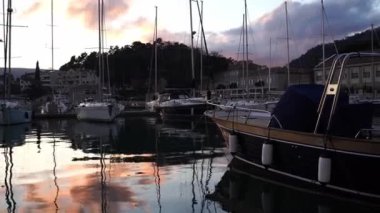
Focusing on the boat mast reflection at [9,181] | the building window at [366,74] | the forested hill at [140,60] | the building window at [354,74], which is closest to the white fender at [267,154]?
the boat mast reflection at [9,181]

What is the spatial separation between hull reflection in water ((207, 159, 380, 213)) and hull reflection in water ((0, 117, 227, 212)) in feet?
1.22

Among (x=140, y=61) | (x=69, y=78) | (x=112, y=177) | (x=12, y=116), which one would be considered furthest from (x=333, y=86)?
(x=69, y=78)

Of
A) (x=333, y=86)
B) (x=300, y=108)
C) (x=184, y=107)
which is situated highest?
(x=333, y=86)

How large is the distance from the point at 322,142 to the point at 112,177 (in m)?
5.19

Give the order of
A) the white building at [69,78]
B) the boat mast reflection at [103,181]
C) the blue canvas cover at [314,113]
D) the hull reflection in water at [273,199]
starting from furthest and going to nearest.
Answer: the white building at [69,78] → the blue canvas cover at [314,113] → the boat mast reflection at [103,181] → the hull reflection in water at [273,199]

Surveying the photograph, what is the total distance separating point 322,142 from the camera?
32.8 feet

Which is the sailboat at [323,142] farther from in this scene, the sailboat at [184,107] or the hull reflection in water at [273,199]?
the sailboat at [184,107]

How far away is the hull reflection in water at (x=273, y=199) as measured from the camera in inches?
374

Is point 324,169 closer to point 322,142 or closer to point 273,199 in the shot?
point 322,142

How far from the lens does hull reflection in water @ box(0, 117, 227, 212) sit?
980cm

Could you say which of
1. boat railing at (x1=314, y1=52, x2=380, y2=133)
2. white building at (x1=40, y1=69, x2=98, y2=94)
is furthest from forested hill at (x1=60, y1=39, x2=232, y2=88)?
boat railing at (x1=314, y1=52, x2=380, y2=133)

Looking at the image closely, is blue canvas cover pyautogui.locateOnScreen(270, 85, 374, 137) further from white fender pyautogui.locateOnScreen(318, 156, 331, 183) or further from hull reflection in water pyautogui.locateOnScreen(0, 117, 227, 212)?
hull reflection in water pyautogui.locateOnScreen(0, 117, 227, 212)

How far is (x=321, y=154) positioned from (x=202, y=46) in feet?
139

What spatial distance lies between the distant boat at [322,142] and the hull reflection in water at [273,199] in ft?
0.60
